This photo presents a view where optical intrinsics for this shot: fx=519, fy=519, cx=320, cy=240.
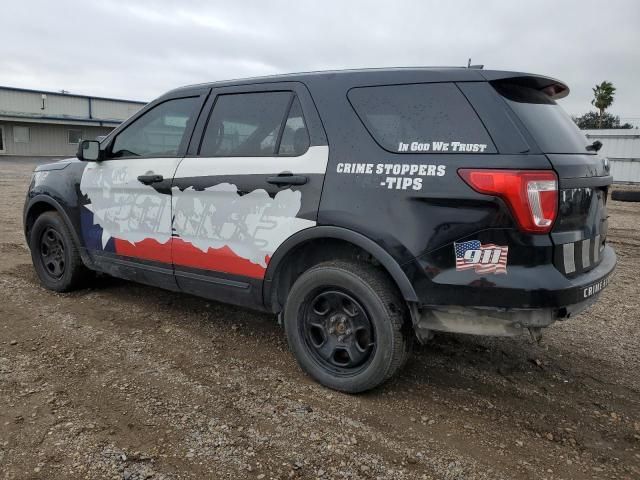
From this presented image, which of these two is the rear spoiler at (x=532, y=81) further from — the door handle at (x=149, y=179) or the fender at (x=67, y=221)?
the fender at (x=67, y=221)

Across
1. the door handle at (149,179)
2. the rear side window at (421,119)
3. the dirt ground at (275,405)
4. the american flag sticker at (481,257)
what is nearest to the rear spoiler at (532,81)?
the rear side window at (421,119)

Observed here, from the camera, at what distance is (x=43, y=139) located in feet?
111

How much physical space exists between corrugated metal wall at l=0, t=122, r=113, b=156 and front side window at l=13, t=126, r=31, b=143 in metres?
0.12

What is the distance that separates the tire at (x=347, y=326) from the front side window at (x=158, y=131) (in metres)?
1.64

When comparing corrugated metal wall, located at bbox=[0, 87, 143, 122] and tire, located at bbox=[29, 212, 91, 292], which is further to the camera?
corrugated metal wall, located at bbox=[0, 87, 143, 122]

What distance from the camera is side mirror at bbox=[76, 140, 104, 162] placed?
448 cm

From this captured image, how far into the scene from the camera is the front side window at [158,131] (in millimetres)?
4066

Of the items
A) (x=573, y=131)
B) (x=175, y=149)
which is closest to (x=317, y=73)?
(x=175, y=149)

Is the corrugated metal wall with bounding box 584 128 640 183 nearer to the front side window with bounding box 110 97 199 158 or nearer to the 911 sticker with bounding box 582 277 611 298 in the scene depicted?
the 911 sticker with bounding box 582 277 611 298

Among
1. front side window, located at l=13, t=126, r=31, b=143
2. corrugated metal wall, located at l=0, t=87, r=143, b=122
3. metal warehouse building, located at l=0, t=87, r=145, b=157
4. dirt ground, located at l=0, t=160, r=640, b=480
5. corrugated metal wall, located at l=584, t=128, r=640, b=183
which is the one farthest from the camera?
front side window, located at l=13, t=126, r=31, b=143

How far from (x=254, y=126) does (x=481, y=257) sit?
1.82m

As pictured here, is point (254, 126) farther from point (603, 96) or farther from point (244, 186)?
point (603, 96)

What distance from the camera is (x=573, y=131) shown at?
319 cm

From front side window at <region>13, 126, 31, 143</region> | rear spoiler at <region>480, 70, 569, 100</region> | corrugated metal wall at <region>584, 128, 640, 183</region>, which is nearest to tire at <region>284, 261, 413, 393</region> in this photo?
rear spoiler at <region>480, 70, 569, 100</region>
